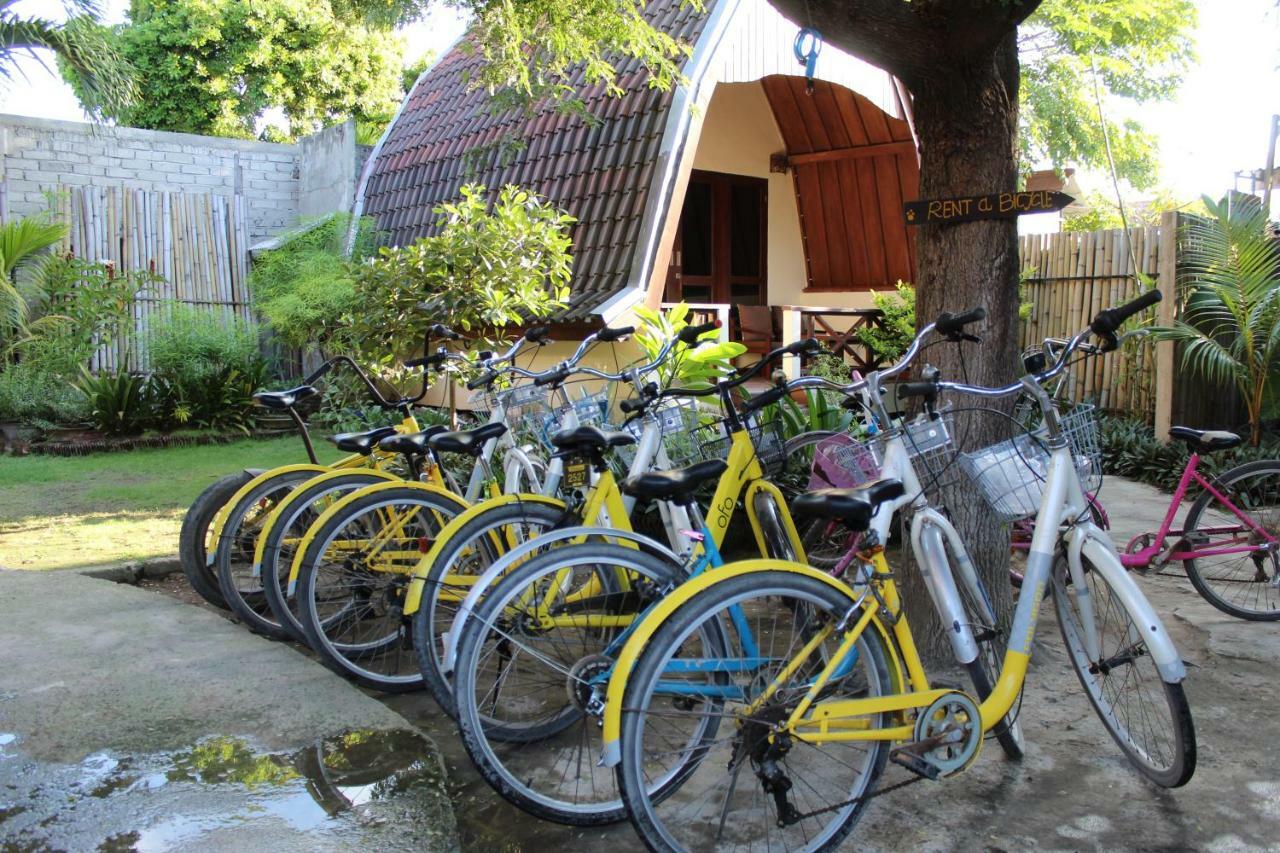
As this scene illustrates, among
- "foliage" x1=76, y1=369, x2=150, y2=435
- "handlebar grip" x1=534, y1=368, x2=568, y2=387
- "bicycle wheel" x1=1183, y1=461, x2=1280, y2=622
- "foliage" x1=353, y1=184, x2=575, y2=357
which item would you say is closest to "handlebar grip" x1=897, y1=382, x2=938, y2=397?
"handlebar grip" x1=534, y1=368, x2=568, y2=387

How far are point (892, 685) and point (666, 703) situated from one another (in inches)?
26.1

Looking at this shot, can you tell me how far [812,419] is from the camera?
5797mm

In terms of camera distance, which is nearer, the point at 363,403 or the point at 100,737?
the point at 100,737

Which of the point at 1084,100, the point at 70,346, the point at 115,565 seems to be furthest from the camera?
the point at 1084,100

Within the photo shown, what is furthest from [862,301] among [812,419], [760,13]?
[812,419]

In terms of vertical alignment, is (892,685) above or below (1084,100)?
below

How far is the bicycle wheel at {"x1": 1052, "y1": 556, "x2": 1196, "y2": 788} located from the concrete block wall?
11181 millimetres

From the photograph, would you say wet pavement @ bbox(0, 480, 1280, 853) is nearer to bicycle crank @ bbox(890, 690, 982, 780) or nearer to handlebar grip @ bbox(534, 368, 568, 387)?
bicycle crank @ bbox(890, 690, 982, 780)

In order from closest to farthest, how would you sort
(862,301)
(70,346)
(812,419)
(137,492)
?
(812,419) → (137,492) → (70,346) → (862,301)

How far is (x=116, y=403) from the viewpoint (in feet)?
33.1

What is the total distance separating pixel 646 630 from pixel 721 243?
10.8 m

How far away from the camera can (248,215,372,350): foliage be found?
10.0 meters

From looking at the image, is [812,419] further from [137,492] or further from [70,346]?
[70,346]

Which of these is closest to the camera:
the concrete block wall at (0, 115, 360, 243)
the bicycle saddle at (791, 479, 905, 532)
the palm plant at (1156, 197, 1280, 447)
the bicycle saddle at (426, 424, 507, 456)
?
the bicycle saddle at (791, 479, 905, 532)
